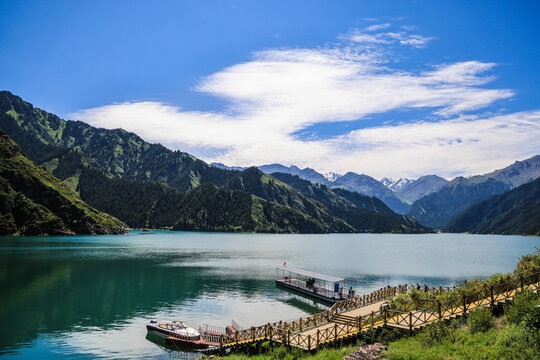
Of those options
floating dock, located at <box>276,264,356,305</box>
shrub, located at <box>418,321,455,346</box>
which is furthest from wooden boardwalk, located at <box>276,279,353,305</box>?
shrub, located at <box>418,321,455,346</box>

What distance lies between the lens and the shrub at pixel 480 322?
2903cm

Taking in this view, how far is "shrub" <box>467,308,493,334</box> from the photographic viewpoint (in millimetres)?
29027

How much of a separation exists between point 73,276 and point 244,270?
153 ft

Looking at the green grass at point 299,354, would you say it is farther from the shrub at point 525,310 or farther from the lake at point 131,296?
the shrub at point 525,310

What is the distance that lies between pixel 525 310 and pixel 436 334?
683cm

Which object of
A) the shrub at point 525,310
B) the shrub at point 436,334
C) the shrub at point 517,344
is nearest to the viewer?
the shrub at point 517,344

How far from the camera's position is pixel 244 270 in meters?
111

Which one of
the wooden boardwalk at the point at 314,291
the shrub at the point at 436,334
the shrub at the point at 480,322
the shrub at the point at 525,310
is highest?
the shrub at the point at 525,310

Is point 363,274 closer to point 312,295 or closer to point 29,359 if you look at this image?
point 312,295

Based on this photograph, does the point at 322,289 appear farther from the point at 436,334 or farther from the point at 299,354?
the point at 436,334

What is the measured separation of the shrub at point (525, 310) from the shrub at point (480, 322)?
4.52 ft

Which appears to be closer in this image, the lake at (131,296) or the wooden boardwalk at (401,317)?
the wooden boardwalk at (401,317)

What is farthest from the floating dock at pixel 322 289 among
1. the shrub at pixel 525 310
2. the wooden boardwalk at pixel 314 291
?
the shrub at pixel 525 310

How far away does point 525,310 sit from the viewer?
26.7 m
